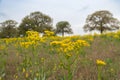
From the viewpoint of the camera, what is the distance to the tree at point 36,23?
62.8m

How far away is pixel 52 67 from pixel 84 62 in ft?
3.34

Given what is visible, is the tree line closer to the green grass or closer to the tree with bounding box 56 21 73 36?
the tree with bounding box 56 21 73 36

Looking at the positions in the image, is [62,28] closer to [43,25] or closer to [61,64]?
[43,25]

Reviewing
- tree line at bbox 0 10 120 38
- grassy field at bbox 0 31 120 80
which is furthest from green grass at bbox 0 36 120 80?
tree line at bbox 0 10 120 38

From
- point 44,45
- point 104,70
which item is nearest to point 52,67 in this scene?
point 104,70

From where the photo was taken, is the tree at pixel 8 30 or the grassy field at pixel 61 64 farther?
the tree at pixel 8 30

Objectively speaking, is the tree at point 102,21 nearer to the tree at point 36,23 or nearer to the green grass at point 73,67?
the tree at point 36,23

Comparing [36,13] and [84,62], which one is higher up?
[36,13]

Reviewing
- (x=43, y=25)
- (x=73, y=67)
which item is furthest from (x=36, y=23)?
(x=73, y=67)

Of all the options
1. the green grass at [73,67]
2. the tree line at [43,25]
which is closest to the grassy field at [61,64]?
the green grass at [73,67]

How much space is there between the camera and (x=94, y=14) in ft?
243

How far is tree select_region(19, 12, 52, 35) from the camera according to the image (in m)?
62.8

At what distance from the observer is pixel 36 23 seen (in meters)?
65.6

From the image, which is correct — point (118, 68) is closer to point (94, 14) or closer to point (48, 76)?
point (48, 76)
